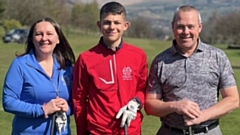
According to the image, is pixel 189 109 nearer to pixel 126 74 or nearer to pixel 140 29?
pixel 126 74

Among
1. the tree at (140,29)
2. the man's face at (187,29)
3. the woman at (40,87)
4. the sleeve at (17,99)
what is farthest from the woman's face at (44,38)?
the tree at (140,29)

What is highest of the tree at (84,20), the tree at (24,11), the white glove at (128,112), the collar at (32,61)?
the collar at (32,61)

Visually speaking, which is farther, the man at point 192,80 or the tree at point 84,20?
the tree at point 84,20

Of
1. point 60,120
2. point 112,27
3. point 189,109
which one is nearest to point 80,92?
point 60,120

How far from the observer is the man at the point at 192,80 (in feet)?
15.4

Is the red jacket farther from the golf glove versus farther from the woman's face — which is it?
the woman's face

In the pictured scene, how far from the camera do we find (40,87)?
482cm

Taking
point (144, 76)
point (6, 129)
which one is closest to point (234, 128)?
point (6, 129)

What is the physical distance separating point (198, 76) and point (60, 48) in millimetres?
1311

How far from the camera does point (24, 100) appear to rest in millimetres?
4863

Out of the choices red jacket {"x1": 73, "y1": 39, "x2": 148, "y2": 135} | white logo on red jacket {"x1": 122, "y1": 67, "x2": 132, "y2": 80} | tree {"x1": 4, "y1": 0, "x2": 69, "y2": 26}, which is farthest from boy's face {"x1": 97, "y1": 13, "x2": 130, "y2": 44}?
tree {"x1": 4, "y1": 0, "x2": 69, "y2": 26}

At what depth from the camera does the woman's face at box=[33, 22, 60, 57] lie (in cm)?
491

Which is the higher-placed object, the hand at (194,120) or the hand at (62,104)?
the hand at (62,104)

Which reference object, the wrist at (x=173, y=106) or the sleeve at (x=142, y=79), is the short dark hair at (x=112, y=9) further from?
the wrist at (x=173, y=106)
